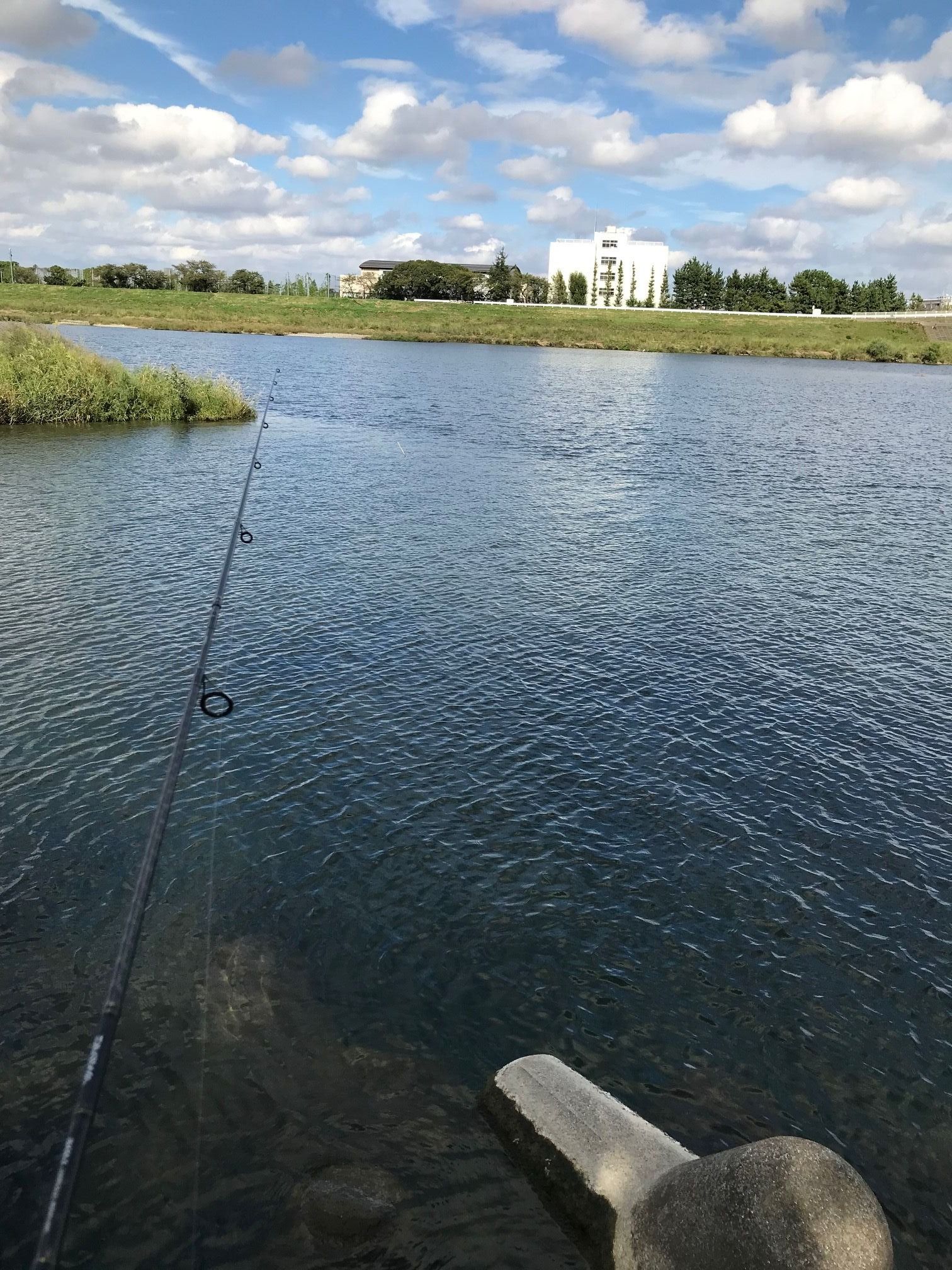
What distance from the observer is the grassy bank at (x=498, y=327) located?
172 metres

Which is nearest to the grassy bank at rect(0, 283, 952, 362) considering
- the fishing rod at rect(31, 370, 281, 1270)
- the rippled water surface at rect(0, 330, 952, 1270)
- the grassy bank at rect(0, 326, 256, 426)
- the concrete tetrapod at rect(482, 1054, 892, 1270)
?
the grassy bank at rect(0, 326, 256, 426)

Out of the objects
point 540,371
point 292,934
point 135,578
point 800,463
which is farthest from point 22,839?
point 540,371

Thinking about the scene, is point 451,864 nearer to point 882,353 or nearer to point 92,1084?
point 92,1084

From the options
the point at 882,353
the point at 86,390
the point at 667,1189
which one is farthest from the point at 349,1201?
the point at 882,353

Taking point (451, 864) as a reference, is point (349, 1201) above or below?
below

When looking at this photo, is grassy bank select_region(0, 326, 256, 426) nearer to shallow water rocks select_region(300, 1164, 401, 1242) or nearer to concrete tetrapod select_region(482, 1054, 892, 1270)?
shallow water rocks select_region(300, 1164, 401, 1242)

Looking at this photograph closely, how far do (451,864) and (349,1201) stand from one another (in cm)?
669

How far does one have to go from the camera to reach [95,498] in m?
42.1

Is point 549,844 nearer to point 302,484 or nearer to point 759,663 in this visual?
point 759,663

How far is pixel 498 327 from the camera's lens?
18425cm

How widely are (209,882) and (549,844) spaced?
615 centimetres

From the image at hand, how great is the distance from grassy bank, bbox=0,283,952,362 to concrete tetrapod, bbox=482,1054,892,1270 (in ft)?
565

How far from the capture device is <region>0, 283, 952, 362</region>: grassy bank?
17162 cm

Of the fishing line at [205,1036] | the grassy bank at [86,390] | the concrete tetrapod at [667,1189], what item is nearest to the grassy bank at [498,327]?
the grassy bank at [86,390]
